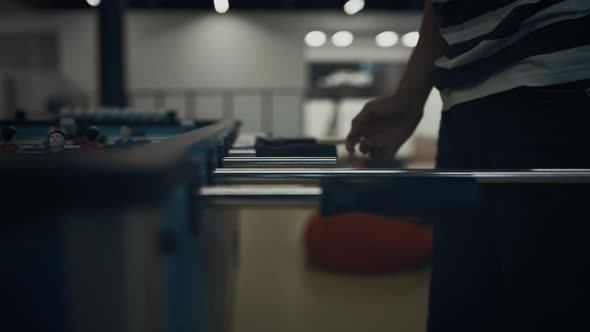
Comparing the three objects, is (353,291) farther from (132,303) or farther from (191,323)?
(132,303)

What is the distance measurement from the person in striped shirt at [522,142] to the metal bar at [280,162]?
270 millimetres

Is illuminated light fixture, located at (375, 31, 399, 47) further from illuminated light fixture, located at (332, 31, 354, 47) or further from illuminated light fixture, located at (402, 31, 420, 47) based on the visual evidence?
illuminated light fixture, located at (332, 31, 354, 47)

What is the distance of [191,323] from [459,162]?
1.95 ft

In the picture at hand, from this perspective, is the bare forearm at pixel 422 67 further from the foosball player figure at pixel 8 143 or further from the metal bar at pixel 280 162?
the foosball player figure at pixel 8 143

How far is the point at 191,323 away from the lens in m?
0.67

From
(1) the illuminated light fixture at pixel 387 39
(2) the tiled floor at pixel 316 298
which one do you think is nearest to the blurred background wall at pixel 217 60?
(1) the illuminated light fixture at pixel 387 39

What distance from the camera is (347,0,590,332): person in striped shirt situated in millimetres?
780

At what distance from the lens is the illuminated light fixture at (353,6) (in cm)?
785

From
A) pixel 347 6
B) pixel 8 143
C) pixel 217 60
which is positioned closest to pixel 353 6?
pixel 347 6

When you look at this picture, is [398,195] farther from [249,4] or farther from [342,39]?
[342,39]

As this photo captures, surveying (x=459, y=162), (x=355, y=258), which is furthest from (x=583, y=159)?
(x=355, y=258)

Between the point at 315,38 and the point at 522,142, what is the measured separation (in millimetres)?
8627

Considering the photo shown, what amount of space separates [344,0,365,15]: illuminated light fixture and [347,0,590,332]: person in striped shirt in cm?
732

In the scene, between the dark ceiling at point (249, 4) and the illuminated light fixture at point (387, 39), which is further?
the illuminated light fixture at point (387, 39)
